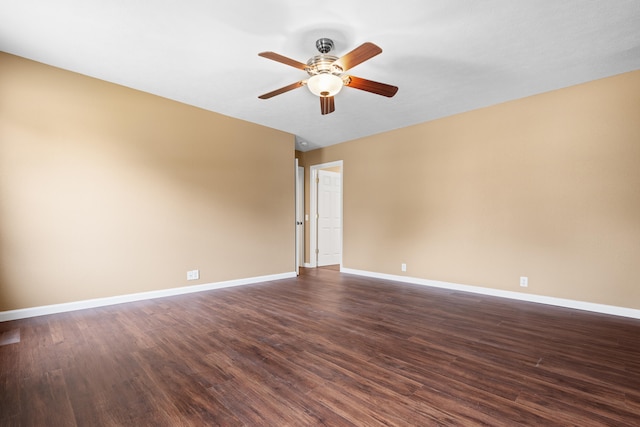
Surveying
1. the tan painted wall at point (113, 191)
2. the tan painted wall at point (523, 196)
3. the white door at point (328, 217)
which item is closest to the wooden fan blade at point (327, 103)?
the tan painted wall at point (113, 191)

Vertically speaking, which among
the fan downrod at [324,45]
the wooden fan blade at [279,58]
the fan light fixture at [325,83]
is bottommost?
the fan light fixture at [325,83]

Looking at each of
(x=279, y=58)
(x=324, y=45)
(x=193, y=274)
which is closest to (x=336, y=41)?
(x=324, y=45)

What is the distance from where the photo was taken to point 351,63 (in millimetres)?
2344

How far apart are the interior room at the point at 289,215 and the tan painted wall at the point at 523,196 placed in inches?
1.0

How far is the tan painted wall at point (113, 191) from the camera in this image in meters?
2.92

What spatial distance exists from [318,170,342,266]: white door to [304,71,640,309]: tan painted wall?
4.85 feet

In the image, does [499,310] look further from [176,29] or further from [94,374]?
[176,29]

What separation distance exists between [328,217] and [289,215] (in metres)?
1.53

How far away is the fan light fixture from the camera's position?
2.48 meters

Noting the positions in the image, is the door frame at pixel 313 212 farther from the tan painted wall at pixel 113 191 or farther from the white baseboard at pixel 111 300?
the white baseboard at pixel 111 300

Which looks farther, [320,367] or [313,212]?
[313,212]

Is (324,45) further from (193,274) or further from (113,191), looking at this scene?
(193,274)

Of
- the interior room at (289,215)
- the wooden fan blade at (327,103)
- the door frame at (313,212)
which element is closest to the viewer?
the interior room at (289,215)

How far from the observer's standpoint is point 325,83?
8.21ft
